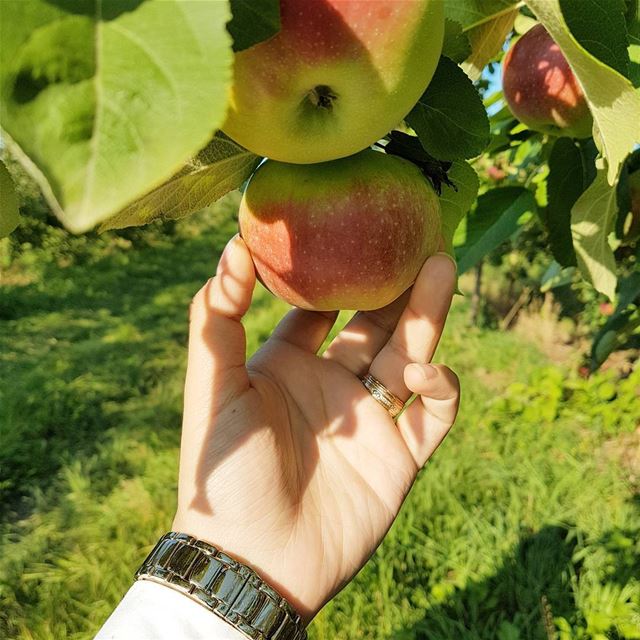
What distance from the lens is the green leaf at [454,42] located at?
0.50 metres

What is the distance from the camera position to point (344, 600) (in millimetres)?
2232

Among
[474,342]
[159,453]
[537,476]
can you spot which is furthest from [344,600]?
[474,342]

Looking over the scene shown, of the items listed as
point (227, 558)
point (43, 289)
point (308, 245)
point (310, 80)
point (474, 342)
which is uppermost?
point (310, 80)

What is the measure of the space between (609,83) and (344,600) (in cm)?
220

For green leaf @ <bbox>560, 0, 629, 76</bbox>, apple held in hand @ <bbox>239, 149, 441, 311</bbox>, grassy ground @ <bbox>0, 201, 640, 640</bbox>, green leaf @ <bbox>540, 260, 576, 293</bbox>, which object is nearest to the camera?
green leaf @ <bbox>560, 0, 629, 76</bbox>

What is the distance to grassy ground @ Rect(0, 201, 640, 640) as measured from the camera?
7.09 ft

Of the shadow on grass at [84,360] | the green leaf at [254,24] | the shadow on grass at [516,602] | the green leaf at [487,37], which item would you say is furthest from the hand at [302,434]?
the shadow on grass at [84,360]

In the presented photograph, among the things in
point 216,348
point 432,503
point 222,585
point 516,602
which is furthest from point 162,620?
point 432,503

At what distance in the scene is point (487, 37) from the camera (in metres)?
0.64

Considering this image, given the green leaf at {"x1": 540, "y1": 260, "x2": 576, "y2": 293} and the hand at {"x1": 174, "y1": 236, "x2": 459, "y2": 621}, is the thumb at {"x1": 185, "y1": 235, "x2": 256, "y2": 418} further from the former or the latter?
the green leaf at {"x1": 540, "y1": 260, "x2": 576, "y2": 293}

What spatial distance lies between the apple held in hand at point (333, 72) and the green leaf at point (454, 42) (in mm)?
135

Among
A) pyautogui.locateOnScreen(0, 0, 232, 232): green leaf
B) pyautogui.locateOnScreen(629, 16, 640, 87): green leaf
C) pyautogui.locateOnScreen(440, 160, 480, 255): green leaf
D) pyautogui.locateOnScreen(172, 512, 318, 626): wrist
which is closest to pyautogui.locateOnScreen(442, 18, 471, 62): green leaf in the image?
pyautogui.locateOnScreen(440, 160, 480, 255): green leaf

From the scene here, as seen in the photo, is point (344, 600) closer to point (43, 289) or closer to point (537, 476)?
point (537, 476)

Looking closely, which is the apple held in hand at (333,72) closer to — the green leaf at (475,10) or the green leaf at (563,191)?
the green leaf at (475,10)
